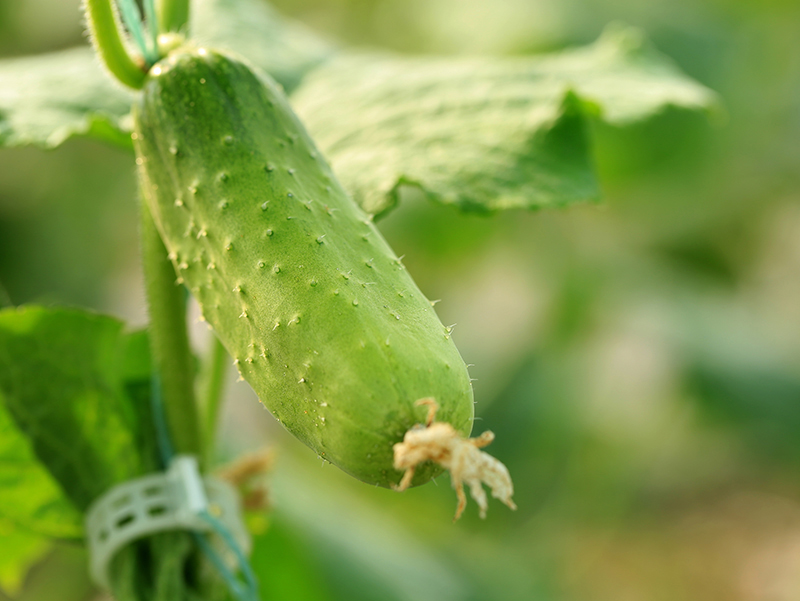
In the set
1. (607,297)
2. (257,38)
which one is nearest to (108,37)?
(257,38)

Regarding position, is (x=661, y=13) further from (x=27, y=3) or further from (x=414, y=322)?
(x=414, y=322)

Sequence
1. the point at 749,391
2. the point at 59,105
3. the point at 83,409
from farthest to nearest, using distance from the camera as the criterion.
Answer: the point at 749,391 < the point at 59,105 < the point at 83,409

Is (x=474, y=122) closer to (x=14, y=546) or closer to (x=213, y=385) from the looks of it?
(x=213, y=385)

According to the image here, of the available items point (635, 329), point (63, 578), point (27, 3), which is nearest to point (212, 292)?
point (63, 578)

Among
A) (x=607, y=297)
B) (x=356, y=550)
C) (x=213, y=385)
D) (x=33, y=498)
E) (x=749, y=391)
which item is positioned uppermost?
(x=213, y=385)

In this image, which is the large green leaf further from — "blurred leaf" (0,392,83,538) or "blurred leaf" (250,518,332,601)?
"blurred leaf" (250,518,332,601)

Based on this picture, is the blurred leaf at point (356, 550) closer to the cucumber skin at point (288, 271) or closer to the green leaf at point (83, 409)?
the green leaf at point (83, 409)
